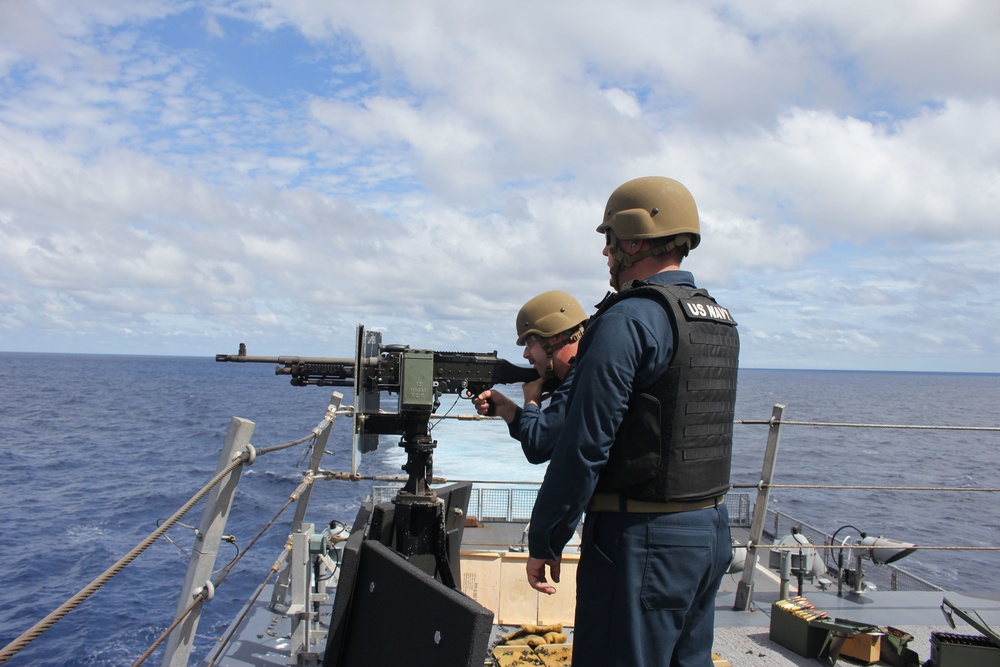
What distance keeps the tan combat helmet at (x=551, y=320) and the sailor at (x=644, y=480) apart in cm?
105

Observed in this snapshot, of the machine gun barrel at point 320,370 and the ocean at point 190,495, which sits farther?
the ocean at point 190,495

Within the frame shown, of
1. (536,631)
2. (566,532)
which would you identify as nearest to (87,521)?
(536,631)

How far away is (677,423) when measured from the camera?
2.12 metres

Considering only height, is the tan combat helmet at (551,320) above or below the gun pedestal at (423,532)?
above

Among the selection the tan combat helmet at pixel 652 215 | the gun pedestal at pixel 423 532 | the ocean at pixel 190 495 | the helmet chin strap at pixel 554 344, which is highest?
the tan combat helmet at pixel 652 215

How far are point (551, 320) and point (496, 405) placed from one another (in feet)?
1.49

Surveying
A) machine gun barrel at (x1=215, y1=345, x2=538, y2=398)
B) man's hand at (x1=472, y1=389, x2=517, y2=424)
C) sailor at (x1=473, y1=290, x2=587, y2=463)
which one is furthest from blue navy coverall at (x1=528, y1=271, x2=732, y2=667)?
machine gun barrel at (x1=215, y1=345, x2=538, y2=398)

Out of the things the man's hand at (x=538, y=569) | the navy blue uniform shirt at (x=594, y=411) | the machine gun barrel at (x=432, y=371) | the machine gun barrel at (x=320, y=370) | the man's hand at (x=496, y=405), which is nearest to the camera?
the navy blue uniform shirt at (x=594, y=411)

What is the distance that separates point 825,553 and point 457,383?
1265cm

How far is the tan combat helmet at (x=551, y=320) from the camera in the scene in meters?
3.31

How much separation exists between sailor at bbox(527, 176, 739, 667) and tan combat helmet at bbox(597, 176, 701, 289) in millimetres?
14

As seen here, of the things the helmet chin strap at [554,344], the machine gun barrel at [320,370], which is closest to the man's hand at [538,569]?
the helmet chin strap at [554,344]

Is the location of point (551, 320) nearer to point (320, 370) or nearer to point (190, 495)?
point (320, 370)

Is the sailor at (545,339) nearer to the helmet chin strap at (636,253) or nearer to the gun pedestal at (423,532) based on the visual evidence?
the gun pedestal at (423,532)
